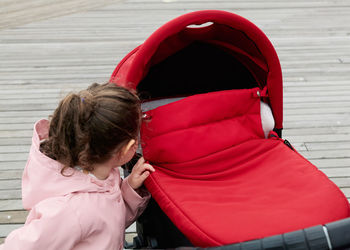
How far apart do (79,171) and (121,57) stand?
8.47ft

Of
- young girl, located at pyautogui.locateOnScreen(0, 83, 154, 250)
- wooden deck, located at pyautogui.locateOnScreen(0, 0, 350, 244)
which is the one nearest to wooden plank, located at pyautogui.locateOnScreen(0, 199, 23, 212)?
wooden deck, located at pyautogui.locateOnScreen(0, 0, 350, 244)

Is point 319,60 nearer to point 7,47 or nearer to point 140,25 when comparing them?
point 140,25

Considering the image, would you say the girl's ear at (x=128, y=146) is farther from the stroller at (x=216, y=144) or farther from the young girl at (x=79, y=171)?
the stroller at (x=216, y=144)

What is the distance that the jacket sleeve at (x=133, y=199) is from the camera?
1.40 meters

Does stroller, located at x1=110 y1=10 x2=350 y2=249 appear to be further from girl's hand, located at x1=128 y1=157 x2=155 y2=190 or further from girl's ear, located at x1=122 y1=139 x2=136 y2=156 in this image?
girl's ear, located at x1=122 y1=139 x2=136 y2=156

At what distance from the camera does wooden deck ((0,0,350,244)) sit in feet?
8.48

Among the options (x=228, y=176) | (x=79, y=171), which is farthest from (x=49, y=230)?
(x=228, y=176)

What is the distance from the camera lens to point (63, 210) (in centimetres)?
111

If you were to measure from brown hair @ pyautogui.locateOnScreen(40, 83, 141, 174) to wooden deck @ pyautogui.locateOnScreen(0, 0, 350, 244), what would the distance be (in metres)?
1.14

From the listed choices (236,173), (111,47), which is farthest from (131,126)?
(111,47)

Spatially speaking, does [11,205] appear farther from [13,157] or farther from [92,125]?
[92,125]

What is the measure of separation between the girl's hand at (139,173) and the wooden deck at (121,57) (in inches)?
39.5

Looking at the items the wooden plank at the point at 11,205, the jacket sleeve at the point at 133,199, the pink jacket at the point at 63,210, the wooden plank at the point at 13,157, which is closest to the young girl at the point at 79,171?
the pink jacket at the point at 63,210

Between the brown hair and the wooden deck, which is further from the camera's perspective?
the wooden deck
